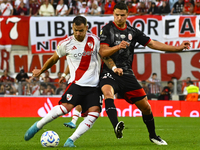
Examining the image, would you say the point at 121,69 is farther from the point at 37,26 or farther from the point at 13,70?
the point at 13,70

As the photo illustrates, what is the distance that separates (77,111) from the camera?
441 inches

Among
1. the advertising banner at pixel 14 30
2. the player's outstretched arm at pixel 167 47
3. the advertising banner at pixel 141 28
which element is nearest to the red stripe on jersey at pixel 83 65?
the player's outstretched arm at pixel 167 47

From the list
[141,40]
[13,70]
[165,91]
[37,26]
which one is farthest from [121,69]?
[13,70]

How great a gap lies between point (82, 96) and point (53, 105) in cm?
1050

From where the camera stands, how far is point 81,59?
6.75 metres

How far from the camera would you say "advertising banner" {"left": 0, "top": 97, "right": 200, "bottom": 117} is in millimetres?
17156

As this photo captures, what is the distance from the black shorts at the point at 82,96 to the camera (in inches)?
261

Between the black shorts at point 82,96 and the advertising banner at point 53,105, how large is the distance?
34.1ft

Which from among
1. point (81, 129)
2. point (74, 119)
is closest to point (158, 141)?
point (81, 129)

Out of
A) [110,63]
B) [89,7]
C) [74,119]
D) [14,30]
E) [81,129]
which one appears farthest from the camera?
[89,7]

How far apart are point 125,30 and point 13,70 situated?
14845 millimetres

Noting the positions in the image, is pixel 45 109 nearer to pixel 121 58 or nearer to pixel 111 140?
pixel 111 140

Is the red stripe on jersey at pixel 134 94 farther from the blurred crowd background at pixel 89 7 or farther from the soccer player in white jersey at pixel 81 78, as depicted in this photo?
the blurred crowd background at pixel 89 7

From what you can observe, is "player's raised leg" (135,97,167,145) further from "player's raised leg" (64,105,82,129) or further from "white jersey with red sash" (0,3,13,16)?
"white jersey with red sash" (0,3,13,16)
